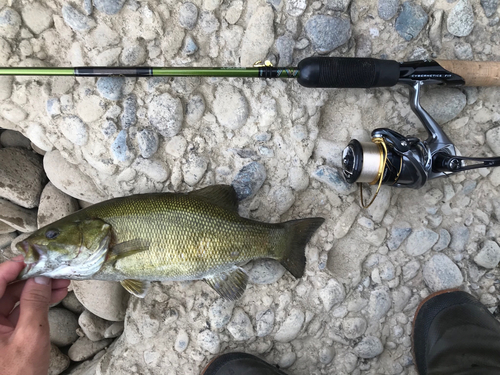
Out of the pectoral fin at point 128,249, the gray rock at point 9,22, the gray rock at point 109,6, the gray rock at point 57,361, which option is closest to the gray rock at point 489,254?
the pectoral fin at point 128,249

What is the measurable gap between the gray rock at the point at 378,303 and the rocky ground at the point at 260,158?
0.01 metres

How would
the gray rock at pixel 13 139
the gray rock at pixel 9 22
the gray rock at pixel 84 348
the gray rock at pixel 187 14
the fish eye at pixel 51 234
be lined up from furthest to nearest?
the gray rock at pixel 84 348
the gray rock at pixel 13 139
the gray rock at pixel 187 14
the gray rock at pixel 9 22
the fish eye at pixel 51 234

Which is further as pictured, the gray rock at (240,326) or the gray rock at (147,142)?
the gray rock at (240,326)

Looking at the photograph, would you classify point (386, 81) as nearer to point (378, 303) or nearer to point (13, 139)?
point (378, 303)

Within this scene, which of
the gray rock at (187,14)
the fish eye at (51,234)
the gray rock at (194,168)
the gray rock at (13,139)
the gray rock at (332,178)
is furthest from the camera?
the gray rock at (13,139)

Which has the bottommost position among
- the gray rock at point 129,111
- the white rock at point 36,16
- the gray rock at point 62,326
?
the gray rock at point 62,326

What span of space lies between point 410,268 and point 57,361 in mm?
2484

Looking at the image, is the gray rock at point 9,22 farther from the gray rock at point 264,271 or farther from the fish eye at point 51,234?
the gray rock at point 264,271

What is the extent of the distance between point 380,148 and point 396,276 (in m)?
0.93

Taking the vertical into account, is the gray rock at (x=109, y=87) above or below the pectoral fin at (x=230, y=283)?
above

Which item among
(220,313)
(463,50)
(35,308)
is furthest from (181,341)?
(463,50)

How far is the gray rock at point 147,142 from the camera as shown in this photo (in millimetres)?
2137

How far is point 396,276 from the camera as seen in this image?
250 cm

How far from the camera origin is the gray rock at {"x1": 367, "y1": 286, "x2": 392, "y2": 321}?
8.07 feet
